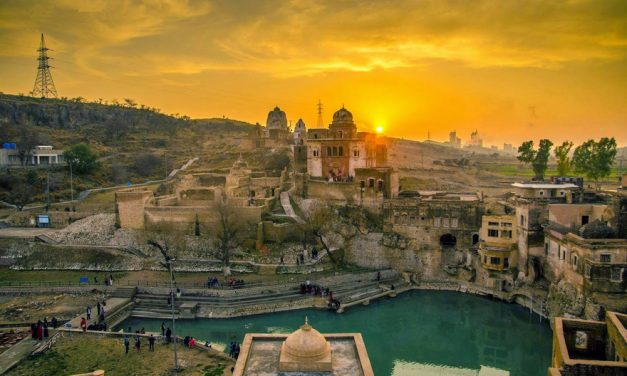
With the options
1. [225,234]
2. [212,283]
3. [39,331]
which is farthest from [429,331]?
[39,331]

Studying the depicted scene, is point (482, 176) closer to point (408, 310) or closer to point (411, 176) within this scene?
point (411, 176)

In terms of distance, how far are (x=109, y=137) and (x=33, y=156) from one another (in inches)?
721

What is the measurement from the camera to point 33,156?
55.4m

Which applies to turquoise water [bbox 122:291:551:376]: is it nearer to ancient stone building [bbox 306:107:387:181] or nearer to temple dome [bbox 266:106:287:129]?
ancient stone building [bbox 306:107:387:181]

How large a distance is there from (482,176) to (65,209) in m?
46.5

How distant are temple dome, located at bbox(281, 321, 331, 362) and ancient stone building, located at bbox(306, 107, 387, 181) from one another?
1196 inches

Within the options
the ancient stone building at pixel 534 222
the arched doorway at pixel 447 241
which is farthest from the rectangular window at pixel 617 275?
the arched doorway at pixel 447 241

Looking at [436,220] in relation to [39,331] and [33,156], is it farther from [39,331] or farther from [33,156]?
[33,156]

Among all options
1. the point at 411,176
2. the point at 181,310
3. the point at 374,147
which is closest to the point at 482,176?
the point at 411,176

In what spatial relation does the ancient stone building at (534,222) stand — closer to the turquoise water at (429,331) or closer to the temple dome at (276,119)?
the turquoise water at (429,331)

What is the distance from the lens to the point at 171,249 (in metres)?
34.9

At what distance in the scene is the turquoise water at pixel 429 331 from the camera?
24.4 meters

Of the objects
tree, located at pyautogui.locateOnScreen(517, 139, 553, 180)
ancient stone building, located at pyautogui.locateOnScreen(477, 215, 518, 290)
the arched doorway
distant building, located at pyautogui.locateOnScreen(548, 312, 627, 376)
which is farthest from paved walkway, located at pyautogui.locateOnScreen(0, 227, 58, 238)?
tree, located at pyautogui.locateOnScreen(517, 139, 553, 180)

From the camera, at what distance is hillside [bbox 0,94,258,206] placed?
166ft
